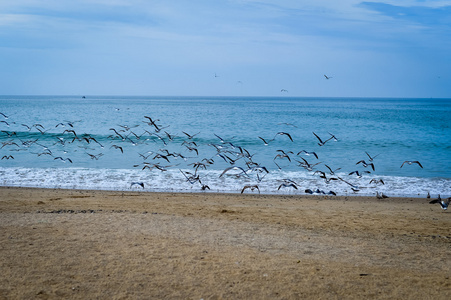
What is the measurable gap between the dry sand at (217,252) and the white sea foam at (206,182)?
5170 millimetres

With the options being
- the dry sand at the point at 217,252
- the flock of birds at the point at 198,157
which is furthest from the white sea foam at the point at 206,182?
the dry sand at the point at 217,252

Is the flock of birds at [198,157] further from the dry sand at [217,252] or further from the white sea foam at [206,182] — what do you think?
the dry sand at [217,252]

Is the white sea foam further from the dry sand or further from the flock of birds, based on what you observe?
the dry sand

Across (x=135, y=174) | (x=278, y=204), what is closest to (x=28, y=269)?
(x=278, y=204)

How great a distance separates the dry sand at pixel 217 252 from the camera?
234 inches

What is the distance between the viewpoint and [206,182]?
18.6m

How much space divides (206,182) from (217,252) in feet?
36.5

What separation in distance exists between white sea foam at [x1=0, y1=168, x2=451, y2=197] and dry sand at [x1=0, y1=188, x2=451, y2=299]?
517cm

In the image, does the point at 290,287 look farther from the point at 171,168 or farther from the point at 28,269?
the point at 171,168

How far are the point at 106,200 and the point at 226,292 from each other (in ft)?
26.6

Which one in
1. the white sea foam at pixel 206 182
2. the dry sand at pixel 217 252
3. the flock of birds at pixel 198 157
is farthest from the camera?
the flock of birds at pixel 198 157

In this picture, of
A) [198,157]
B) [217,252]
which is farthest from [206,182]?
[217,252]

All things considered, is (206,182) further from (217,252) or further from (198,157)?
(217,252)

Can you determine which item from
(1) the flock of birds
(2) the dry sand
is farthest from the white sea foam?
(2) the dry sand
